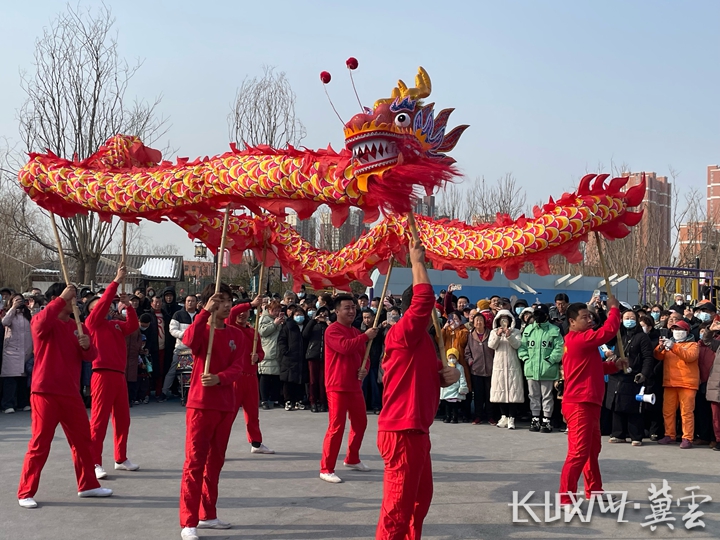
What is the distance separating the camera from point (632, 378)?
9141mm

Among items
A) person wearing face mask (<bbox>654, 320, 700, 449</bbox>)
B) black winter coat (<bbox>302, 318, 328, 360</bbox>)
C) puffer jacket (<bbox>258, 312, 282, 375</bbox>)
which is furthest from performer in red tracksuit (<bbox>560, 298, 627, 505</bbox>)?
puffer jacket (<bbox>258, 312, 282, 375</bbox>)

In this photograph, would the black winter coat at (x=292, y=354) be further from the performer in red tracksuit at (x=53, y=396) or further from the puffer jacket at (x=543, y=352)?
the performer in red tracksuit at (x=53, y=396)

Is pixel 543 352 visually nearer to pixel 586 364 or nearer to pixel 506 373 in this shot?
pixel 506 373

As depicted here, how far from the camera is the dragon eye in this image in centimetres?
498

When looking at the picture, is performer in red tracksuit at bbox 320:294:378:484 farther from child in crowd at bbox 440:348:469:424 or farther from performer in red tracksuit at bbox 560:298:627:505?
child in crowd at bbox 440:348:469:424

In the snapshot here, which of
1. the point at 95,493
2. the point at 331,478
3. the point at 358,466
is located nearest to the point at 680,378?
the point at 358,466

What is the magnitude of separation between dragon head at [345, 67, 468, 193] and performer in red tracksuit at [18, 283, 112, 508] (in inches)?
105

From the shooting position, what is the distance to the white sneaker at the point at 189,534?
513 centimetres

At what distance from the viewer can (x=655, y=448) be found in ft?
28.9

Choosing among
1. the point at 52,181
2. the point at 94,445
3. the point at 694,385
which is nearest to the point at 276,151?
the point at 52,181

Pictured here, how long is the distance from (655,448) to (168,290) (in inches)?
304

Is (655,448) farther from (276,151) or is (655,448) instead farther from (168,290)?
(168,290)

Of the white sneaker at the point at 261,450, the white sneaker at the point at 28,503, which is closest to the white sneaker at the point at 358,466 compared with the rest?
the white sneaker at the point at 261,450

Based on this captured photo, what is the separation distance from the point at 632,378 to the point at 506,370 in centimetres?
164
